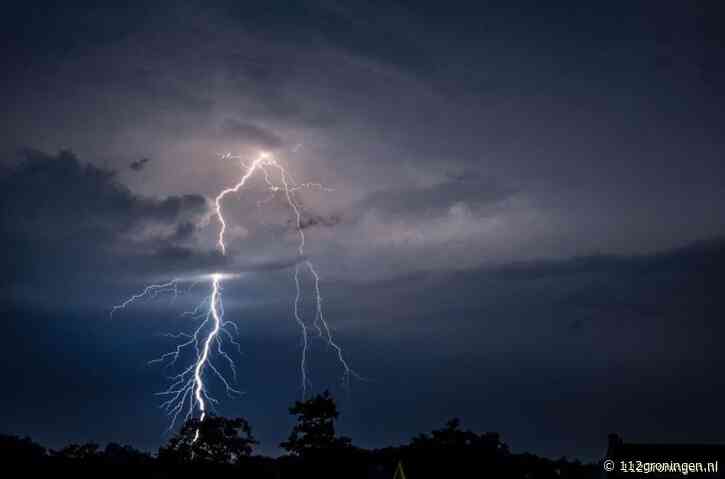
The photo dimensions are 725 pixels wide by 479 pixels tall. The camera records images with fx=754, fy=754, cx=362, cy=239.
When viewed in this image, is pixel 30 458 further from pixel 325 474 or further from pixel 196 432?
pixel 325 474

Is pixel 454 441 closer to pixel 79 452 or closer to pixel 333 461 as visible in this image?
pixel 333 461

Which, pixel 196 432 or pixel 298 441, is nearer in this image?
pixel 298 441

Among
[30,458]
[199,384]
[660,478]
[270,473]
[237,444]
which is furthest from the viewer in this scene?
[199,384]

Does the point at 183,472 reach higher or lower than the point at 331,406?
lower

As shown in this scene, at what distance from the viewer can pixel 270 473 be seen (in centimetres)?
2045

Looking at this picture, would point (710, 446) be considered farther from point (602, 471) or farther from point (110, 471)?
point (110, 471)

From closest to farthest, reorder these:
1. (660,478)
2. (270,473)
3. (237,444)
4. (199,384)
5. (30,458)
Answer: (660,478)
(270,473)
(30,458)
(237,444)
(199,384)

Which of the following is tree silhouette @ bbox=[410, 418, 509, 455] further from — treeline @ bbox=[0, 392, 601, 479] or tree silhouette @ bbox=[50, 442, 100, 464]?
Answer: tree silhouette @ bbox=[50, 442, 100, 464]

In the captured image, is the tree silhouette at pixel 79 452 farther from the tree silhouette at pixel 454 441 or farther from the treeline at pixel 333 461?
the tree silhouette at pixel 454 441

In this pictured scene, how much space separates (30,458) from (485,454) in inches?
527

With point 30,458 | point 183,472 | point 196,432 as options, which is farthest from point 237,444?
point 30,458

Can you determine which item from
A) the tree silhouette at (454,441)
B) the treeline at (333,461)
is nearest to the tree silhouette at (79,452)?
the treeline at (333,461)

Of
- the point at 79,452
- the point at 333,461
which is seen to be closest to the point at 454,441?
the point at 333,461

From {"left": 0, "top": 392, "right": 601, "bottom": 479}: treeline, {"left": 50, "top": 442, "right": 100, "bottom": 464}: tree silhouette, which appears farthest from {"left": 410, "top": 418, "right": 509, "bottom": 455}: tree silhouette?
{"left": 50, "top": 442, "right": 100, "bottom": 464}: tree silhouette
